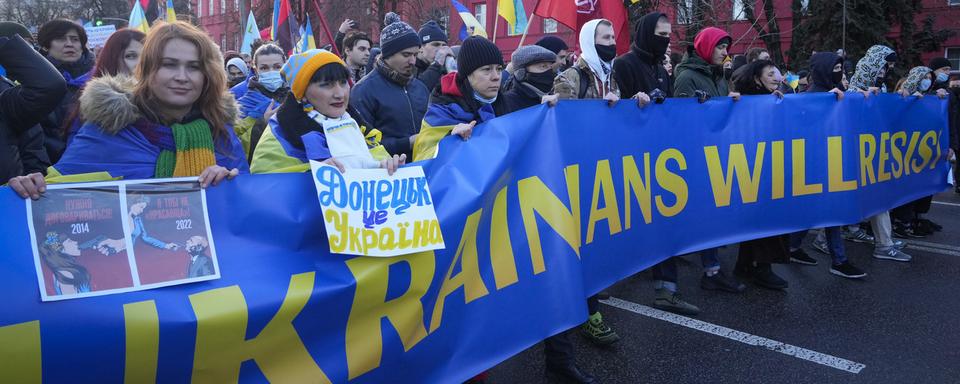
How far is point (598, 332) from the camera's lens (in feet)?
13.5

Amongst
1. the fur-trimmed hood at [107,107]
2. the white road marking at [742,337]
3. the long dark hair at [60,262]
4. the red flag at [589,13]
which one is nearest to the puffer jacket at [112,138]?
the fur-trimmed hood at [107,107]

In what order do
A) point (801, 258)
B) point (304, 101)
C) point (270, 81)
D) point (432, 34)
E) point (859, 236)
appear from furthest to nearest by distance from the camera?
point (859, 236), point (432, 34), point (801, 258), point (270, 81), point (304, 101)

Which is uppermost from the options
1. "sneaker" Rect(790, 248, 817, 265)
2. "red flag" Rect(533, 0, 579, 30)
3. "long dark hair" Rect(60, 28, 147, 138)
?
"red flag" Rect(533, 0, 579, 30)

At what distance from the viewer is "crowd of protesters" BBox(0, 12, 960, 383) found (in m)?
2.45

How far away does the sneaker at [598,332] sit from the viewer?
4.09 meters

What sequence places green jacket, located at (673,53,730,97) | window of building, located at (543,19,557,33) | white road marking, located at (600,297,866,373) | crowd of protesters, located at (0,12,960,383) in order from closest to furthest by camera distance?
crowd of protesters, located at (0,12,960,383)
white road marking, located at (600,297,866,373)
green jacket, located at (673,53,730,97)
window of building, located at (543,19,557,33)

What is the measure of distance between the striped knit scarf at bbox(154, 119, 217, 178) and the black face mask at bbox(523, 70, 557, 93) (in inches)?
82.9

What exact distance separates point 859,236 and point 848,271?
1.71 metres

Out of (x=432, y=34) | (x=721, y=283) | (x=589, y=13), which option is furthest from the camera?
(x=589, y=13)

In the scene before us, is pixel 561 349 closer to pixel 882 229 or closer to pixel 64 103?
pixel 64 103

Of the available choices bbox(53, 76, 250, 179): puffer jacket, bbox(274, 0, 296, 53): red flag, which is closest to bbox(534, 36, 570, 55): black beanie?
bbox(53, 76, 250, 179): puffer jacket

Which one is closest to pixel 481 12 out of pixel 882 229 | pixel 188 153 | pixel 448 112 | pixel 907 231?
pixel 907 231

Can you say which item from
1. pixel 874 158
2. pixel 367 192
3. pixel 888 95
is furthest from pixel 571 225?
pixel 888 95

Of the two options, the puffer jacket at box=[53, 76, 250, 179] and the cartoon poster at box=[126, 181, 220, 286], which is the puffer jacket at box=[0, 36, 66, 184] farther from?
the cartoon poster at box=[126, 181, 220, 286]
